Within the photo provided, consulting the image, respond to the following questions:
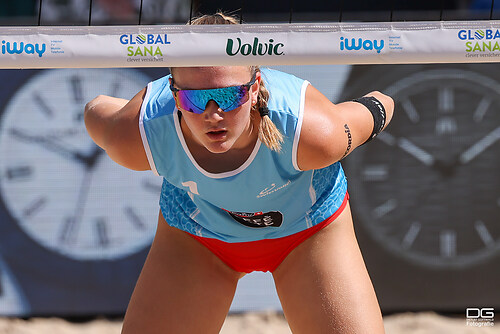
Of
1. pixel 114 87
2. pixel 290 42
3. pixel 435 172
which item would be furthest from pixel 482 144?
pixel 290 42

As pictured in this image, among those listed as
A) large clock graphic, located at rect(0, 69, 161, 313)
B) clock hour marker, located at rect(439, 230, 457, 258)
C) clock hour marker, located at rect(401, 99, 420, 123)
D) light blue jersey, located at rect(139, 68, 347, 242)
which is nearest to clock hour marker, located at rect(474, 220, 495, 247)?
clock hour marker, located at rect(439, 230, 457, 258)

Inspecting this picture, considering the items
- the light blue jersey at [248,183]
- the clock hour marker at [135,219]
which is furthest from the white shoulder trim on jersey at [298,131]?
the clock hour marker at [135,219]

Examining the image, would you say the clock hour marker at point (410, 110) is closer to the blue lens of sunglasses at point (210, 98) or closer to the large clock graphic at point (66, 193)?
the large clock graphic at point (66, 193)

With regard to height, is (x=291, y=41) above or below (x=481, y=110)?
below

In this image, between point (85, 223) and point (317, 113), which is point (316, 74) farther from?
point (317, 113)

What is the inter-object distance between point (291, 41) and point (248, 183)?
0.48 meters

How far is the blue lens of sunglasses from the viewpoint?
6.87 feet

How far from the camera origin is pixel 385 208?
4.43 meters

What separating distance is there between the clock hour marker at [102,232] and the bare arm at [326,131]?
7.94 feet

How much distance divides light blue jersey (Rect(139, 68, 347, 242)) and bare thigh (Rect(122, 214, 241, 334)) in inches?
3.3

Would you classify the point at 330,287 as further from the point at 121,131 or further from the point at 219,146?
the point at 121,131

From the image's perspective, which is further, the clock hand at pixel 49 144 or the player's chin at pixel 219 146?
the clock hand at pixel 49 144

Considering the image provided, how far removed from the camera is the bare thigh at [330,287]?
2.33m

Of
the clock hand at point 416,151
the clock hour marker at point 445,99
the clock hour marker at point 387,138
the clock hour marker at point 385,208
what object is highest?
the clock hour marker at point 445,99
